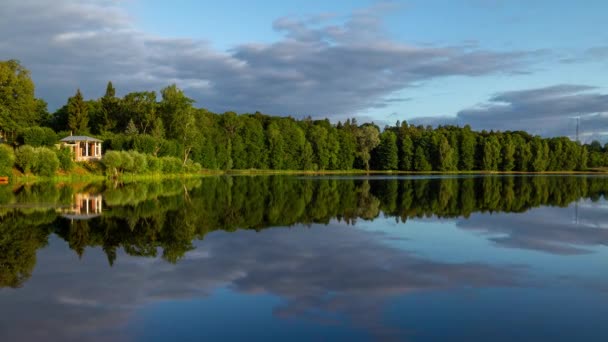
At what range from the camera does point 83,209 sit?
2077 cm

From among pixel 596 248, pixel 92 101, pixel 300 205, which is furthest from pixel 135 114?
pixel 596 248

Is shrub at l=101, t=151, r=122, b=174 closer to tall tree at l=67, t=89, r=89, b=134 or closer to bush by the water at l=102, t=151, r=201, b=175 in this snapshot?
bush by the water at l=102, t=151, r=201, b=175

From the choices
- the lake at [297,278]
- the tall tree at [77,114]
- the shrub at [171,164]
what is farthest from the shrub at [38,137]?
the lake at [297,278]

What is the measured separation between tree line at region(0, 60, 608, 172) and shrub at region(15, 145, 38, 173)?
31.0 feet

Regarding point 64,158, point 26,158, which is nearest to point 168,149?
point 64,158

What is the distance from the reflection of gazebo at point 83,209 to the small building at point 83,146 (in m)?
32.1

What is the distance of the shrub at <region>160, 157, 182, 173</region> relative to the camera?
6059cm

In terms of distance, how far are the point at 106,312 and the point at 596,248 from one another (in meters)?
12.2

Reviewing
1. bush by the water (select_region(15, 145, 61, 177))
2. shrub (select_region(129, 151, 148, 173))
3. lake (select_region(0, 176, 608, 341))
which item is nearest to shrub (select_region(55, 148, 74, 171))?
bush by the water (select_region(15, 145, 61, 177))

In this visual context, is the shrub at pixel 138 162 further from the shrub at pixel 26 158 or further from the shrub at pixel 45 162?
the shrub at pixel 26 158

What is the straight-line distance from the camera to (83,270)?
1000cm

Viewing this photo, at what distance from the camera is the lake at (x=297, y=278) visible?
6.72 meters

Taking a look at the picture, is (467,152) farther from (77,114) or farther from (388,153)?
(77,114)

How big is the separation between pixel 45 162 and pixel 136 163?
10.0 meters
